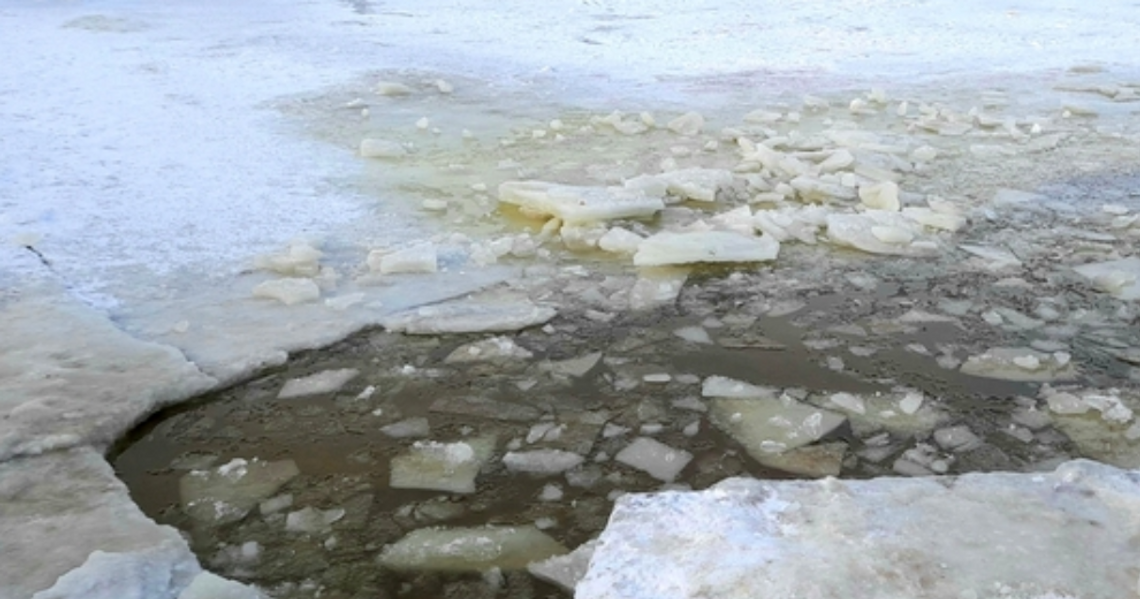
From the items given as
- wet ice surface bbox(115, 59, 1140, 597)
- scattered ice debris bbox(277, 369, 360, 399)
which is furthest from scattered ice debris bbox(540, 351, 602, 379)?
scattered ice debris bbox(277, 369, 360, 399)

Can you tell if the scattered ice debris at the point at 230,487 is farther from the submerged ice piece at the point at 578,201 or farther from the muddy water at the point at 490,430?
the submerged ice piece at the point at 578,201

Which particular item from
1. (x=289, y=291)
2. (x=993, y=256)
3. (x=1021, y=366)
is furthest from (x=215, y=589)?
(x=993, y=256)

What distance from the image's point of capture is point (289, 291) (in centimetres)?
332

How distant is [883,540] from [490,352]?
1.45 meters

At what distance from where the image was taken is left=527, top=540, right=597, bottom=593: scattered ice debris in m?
1.94

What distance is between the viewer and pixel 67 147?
5.09 m

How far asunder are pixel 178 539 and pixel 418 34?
8.14 metres

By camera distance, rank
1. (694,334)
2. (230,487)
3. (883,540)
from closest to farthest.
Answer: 1. (883,540)
2. (230,487)
3. (694,334)

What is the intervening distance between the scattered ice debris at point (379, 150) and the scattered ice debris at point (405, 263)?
1.67 meters

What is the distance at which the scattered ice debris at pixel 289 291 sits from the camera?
3.31 meters

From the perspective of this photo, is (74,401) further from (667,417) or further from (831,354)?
(831,354)

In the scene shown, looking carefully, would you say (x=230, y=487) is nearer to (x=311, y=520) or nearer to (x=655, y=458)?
(x=311, y=520)

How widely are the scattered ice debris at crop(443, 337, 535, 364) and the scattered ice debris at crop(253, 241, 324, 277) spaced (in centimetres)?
82

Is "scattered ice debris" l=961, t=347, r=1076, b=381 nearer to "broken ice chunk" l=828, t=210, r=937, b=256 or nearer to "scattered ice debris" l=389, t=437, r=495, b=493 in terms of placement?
"broken ice chunk" l=828, t=210, r=937, b=256
